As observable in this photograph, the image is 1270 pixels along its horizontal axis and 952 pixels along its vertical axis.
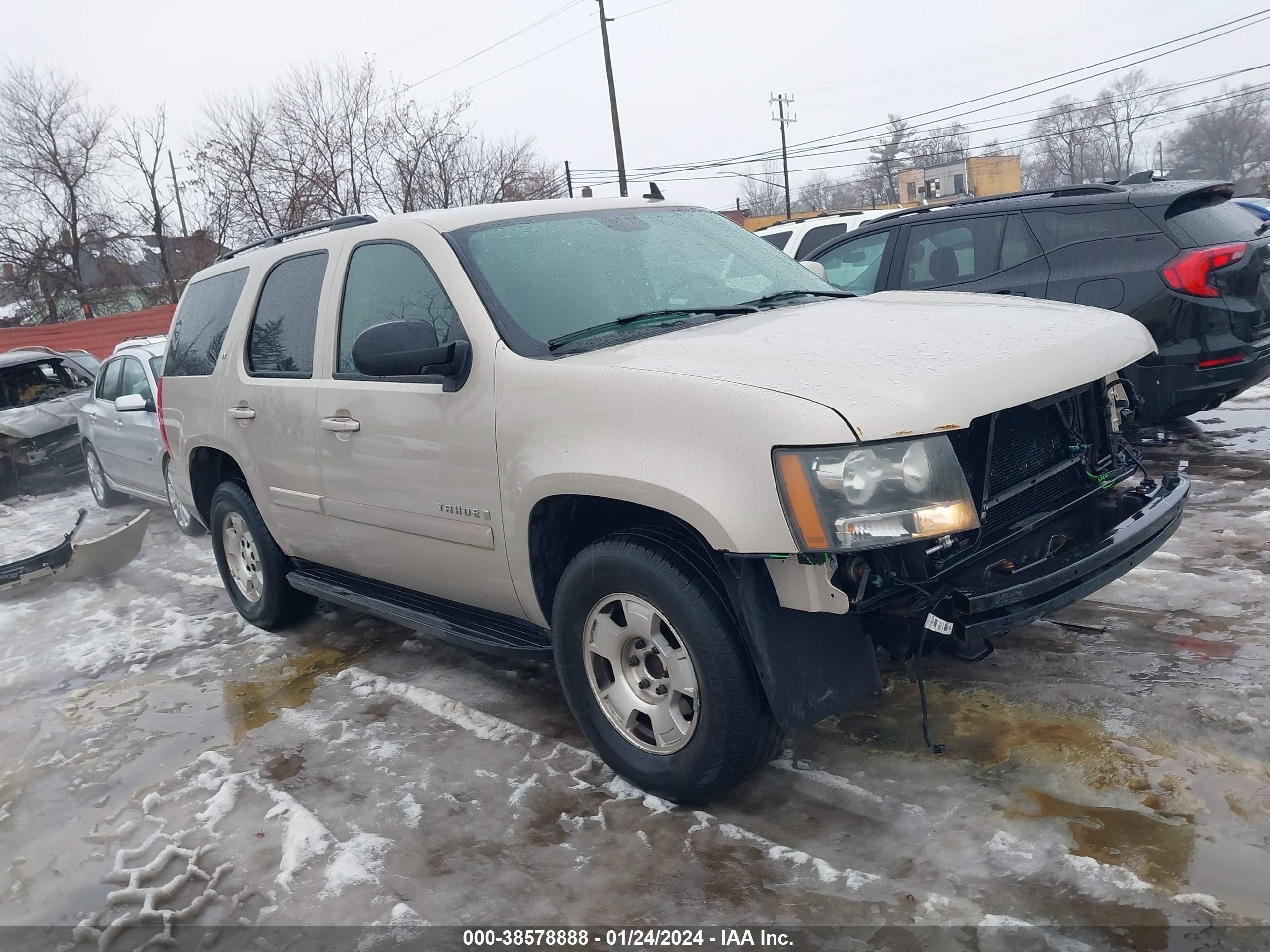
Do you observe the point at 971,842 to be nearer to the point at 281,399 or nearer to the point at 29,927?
the point at 29,927

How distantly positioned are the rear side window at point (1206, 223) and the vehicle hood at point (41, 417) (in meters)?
10.8

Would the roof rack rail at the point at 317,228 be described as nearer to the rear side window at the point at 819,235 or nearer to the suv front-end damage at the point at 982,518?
the suv front-end damage at the point at 982,518

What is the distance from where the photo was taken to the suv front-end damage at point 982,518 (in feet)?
8.52

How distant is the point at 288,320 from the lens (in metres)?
4.74

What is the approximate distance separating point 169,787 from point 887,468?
9.69ft

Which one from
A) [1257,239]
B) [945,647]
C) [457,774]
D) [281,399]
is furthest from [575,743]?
[1257,239]

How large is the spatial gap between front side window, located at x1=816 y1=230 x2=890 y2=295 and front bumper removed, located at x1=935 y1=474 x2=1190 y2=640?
4.44 meters

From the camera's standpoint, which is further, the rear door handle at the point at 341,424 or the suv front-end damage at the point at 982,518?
the rear door handle at the point at 341,424

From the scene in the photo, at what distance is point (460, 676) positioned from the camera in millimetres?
4590

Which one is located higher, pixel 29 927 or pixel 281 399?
pixel 281 399

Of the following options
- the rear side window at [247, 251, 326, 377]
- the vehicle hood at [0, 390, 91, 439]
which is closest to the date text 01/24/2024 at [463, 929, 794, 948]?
the rear side window at [247, 251, 326, 377]

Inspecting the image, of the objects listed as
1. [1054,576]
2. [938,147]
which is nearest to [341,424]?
[1054,576]

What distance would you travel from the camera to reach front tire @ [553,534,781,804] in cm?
287

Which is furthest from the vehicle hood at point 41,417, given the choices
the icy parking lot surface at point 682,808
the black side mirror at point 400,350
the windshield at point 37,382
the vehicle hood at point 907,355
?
the vehicle hood at point 907,355
